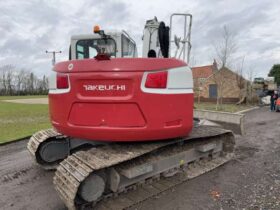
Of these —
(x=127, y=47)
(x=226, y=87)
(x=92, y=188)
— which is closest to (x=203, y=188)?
(x=92, y=188)

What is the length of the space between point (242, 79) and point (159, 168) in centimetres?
2406

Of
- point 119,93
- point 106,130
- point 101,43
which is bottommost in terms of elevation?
point 106,130

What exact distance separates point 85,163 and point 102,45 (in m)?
2.11

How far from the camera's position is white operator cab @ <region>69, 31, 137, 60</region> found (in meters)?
4.23

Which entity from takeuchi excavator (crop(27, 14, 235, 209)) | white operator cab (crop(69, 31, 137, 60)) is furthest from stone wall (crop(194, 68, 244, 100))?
takeuchi excavator (crop(27, 14, 235, 209))

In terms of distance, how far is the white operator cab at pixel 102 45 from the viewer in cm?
423

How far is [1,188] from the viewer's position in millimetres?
4148

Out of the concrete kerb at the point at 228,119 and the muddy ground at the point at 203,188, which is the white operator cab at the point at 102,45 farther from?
the concrete kerb at the point at 228,119

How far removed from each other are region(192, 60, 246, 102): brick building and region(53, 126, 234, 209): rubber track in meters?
18.4

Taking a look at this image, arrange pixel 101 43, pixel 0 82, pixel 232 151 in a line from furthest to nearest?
pixel 0 82
pixel 232 151
pixel 101 43

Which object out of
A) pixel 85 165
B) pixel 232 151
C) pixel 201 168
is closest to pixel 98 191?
pixel 85 165

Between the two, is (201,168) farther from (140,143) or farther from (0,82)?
(0,82)

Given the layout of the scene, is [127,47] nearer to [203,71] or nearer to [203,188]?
[203,188]

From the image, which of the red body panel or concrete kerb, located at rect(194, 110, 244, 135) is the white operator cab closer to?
the red body panel
